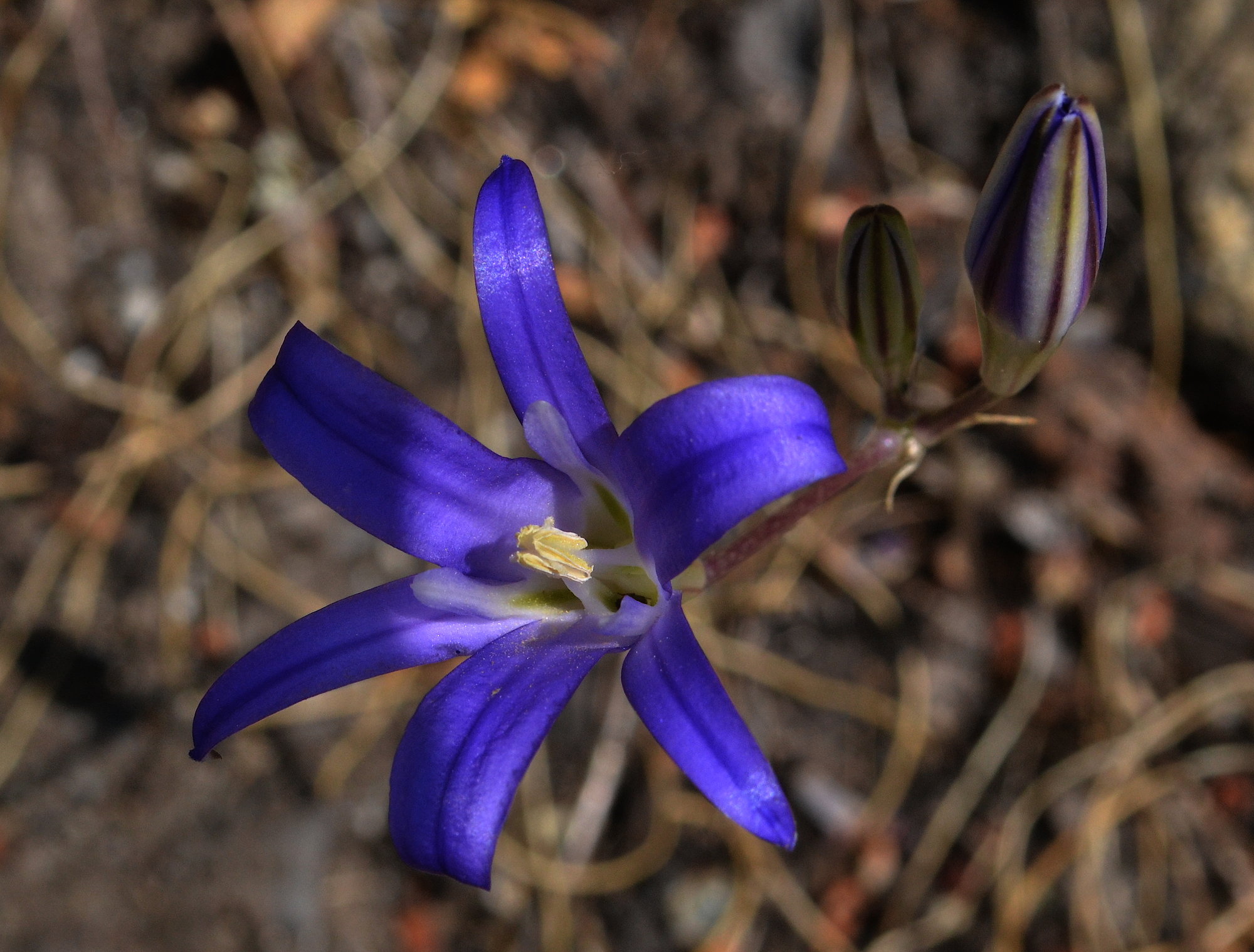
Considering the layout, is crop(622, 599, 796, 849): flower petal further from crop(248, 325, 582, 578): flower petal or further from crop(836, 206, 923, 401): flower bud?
crop(836, 206, 923, 401): flower bud

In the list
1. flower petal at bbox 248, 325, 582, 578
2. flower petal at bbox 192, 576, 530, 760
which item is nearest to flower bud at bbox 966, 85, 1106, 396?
flower petal at bbox 248, 325, 582, 578

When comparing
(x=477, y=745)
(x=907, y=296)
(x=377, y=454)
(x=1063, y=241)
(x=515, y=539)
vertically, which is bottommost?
(x=477, y=745)

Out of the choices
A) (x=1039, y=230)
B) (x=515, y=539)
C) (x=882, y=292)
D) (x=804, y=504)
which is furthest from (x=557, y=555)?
(x=1039, y=230)

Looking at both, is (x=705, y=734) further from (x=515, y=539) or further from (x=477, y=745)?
(x=515, y=539)

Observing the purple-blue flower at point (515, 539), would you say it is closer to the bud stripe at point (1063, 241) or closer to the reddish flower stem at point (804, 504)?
the reddish flower stem at point (804, 504)

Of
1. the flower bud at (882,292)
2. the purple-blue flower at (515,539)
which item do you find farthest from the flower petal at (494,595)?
the flower bud at (882,292)

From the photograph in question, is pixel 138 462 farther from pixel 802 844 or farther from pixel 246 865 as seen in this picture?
pixel 802 844
